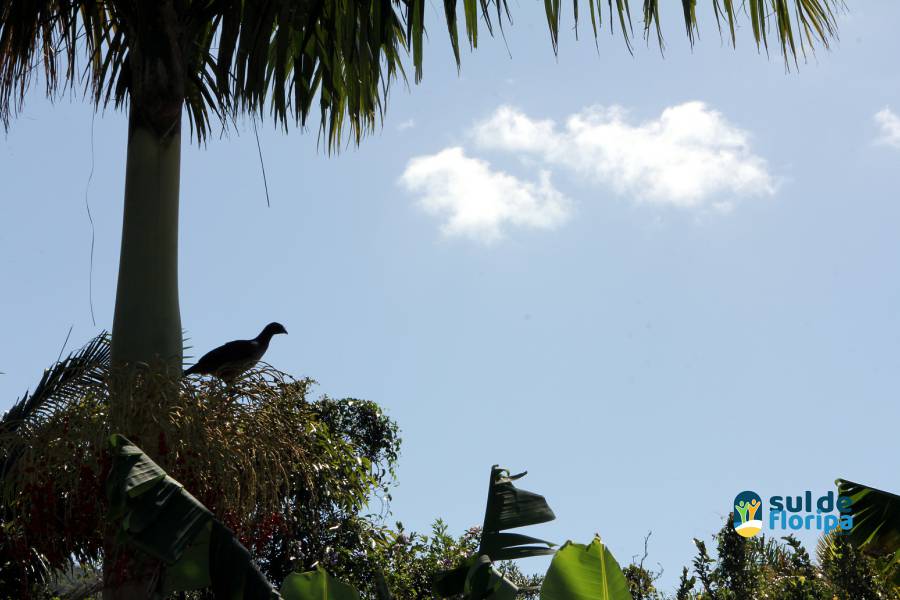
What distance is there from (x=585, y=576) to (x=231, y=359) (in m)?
2.58

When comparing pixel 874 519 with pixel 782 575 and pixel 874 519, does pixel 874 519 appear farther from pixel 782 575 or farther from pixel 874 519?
pixel 782 575

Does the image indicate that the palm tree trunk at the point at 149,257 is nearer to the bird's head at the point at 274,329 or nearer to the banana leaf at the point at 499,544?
the bird's head at the point at 274,329

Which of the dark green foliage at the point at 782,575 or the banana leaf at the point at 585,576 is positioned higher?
the dark green foliage at the point at 782,575

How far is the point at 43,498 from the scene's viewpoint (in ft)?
16.0

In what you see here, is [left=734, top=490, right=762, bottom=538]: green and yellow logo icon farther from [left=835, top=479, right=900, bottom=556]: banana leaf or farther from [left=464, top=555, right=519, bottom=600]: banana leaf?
[left=464, top=555, right=519, bottom=600]: banana leaf

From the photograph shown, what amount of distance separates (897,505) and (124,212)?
552cm

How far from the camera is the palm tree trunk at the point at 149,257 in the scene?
556cm

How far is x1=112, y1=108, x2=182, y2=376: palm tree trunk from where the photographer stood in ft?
18.2

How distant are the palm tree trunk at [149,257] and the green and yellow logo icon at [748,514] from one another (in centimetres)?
619

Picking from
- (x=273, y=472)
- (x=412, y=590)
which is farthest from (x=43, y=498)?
(x=412, y=590)

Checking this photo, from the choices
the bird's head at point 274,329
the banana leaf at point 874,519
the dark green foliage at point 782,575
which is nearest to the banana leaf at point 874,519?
the banana leaf at point 874,519

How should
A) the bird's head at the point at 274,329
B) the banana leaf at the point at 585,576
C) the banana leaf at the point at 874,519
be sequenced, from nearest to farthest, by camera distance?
the banana leaf at the point at 585,576, the banana leaf at the point at 874,519, the bird's head at the point at 274,329

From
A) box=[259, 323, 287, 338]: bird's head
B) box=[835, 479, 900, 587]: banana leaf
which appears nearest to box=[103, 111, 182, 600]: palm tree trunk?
box=[259, 323, 287, 338]: bird's head

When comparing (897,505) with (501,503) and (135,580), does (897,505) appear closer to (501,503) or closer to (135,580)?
(501,503)
